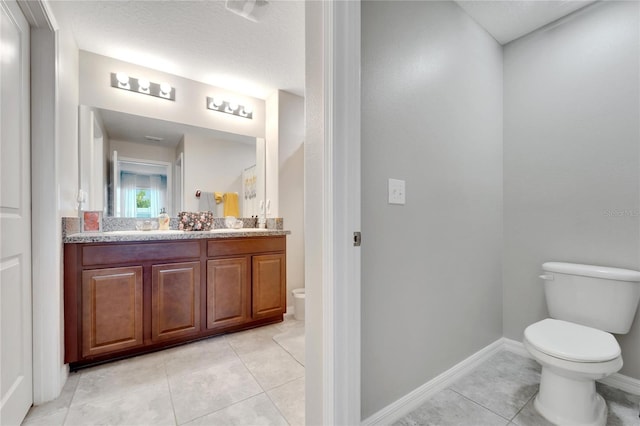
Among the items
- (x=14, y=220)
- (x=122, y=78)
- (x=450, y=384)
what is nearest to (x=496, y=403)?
(x=450, y=384)

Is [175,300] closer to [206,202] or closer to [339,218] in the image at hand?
[206,202]

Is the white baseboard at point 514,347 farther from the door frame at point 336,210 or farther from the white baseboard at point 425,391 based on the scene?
the door frame at point 336,210

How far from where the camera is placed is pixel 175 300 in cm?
212

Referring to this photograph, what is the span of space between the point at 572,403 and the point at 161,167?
3.23m

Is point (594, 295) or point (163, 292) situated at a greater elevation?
point (594, 295)

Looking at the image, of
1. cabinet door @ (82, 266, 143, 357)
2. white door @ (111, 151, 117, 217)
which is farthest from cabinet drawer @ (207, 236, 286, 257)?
white door @ (111, 151, 117, 217)

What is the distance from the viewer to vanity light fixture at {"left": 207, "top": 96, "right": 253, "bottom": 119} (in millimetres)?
2785

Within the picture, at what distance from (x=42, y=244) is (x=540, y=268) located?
306cm

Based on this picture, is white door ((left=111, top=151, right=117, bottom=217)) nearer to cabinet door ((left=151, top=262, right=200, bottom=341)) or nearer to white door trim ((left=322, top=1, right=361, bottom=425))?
cabinet door ((left=151, top=262, right=200, bottom=341))

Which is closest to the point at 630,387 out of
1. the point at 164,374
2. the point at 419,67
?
the point at 419,67

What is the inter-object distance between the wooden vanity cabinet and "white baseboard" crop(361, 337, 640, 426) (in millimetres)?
1505

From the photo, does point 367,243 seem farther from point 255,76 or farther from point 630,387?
point 255,76

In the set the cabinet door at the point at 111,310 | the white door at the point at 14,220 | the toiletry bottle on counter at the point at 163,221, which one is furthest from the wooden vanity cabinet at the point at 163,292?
the toiletry bottle on counter at the point at 163,221

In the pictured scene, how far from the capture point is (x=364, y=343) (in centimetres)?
119
